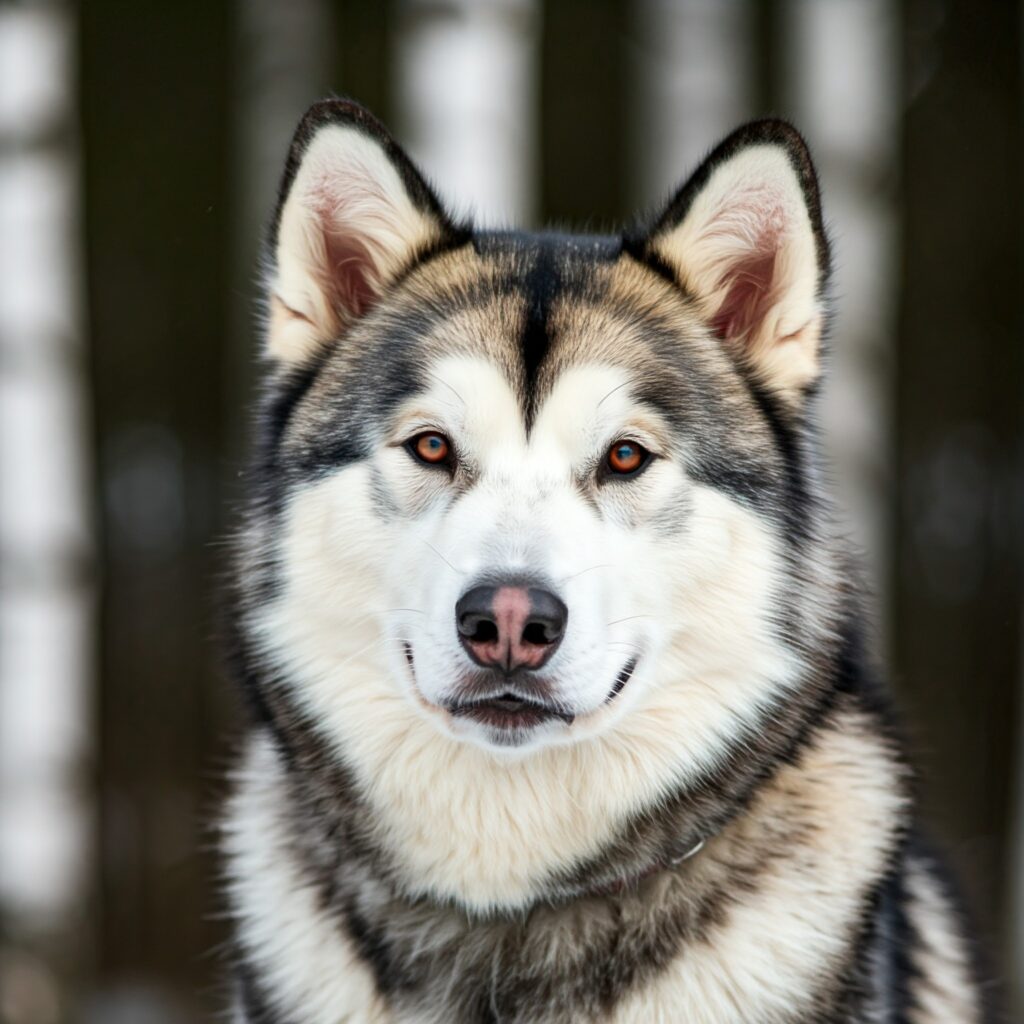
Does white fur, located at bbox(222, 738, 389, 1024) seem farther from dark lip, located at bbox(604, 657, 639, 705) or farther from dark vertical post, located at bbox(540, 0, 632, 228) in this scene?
dark vertical post, located at bbox(540, 0, 632, 228)

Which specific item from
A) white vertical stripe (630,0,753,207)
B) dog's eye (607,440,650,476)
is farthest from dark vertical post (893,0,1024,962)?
dog's eye (607,440,650,476)

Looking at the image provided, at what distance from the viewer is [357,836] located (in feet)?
9.98

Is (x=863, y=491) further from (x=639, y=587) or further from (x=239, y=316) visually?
(x=639, y=587)

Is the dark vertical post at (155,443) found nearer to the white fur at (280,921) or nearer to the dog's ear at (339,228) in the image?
the white fur at (280,921)

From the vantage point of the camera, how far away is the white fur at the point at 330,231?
3.13 metres

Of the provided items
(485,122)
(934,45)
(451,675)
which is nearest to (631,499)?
(451,675)

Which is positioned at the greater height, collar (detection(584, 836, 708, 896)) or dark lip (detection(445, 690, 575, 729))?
dark lip (detection(445, 690, 575, 729))

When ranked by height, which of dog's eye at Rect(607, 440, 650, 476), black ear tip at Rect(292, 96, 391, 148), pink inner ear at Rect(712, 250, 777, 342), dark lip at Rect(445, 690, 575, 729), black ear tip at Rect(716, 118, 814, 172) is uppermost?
black ear tip at Rect(292, 96, 391, 148)

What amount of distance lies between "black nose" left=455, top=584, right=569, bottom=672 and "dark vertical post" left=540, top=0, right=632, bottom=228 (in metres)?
4.74

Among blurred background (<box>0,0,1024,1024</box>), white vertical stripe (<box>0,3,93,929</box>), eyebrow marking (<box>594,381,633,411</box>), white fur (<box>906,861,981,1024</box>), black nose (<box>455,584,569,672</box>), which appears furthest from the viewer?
blurred background (<box>0,0,1024,1024</box>)

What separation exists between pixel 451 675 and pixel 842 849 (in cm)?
95

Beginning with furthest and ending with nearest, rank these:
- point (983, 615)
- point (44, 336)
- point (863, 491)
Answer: point (983, 615)
point (863, 491)
point (44, 336)

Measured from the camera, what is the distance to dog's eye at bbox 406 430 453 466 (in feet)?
9.71

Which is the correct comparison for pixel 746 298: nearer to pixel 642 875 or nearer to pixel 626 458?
pixel 626 458
